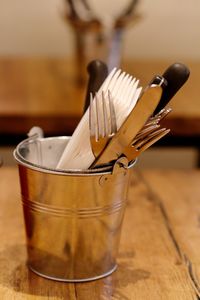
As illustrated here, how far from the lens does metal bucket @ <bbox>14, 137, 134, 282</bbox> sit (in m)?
0.68

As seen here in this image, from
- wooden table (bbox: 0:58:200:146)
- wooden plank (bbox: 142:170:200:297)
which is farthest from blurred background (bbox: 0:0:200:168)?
wooden plank (bbox: 142:170:200:297)

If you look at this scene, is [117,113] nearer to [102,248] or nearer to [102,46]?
[102,248]

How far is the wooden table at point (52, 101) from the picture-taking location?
150cm

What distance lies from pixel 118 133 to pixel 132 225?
285mm

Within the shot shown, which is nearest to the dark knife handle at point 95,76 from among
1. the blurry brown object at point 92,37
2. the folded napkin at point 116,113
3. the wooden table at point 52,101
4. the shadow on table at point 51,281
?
the folded napkin at point 116,113

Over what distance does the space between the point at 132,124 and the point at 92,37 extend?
3.86 ft

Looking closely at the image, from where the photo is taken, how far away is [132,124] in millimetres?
643

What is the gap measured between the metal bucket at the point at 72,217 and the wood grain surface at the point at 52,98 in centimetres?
75

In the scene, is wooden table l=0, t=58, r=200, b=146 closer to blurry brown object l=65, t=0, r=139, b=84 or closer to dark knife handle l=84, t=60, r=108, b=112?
blurry brown object l=65, t=0, r=139, b=84

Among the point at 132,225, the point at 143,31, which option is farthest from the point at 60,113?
the point at 143,31

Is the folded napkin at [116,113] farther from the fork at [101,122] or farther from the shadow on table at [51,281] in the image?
the shadow on table at [51,281]

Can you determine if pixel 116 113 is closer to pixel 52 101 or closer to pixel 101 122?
pixel 101 122

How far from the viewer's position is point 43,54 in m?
2.38

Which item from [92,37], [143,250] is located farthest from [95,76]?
[92,37]
